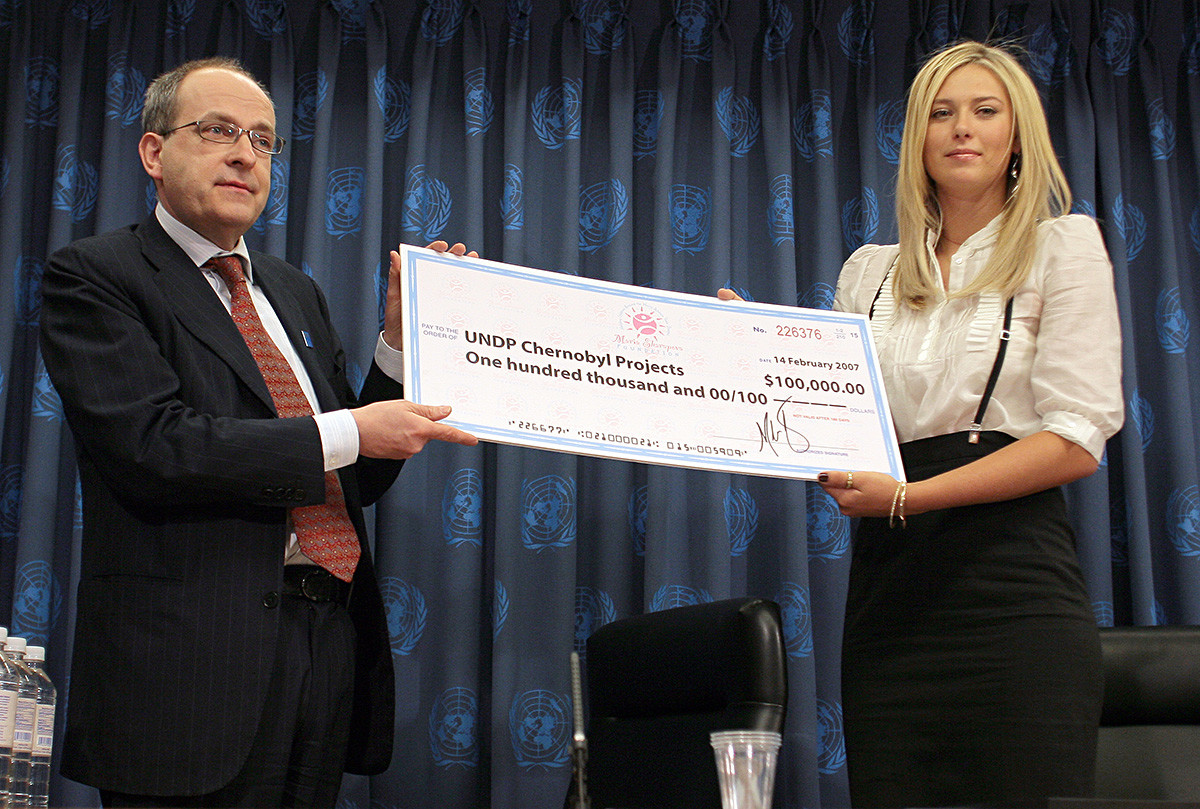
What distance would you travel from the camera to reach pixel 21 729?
167 centimetres

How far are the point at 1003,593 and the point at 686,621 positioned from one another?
2.03 feet

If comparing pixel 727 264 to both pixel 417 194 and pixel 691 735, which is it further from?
pixel 691 735

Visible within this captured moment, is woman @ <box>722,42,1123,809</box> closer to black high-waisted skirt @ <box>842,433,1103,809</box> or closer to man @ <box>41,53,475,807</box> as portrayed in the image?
black high-waisted skirt @ <box>842,433,1103,809</box>

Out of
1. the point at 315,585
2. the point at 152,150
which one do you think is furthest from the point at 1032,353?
the point at 152,150

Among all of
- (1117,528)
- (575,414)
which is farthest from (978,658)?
(1117,528)

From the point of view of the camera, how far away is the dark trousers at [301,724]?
72.4 inches

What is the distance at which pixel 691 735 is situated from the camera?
7.03 feet

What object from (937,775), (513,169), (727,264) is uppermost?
(513,169)

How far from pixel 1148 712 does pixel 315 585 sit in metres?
1.80

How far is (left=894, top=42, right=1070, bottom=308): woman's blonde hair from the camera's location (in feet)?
6.78

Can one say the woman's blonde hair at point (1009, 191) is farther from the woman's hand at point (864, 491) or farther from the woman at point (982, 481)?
the woman's hand at point (864, 491)

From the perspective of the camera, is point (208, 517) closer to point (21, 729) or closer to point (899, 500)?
point (21, 729)

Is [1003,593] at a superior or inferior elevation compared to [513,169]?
inferior

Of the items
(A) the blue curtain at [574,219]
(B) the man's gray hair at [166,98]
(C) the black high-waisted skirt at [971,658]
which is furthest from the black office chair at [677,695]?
(B) the man's gray hair at [166,98]
